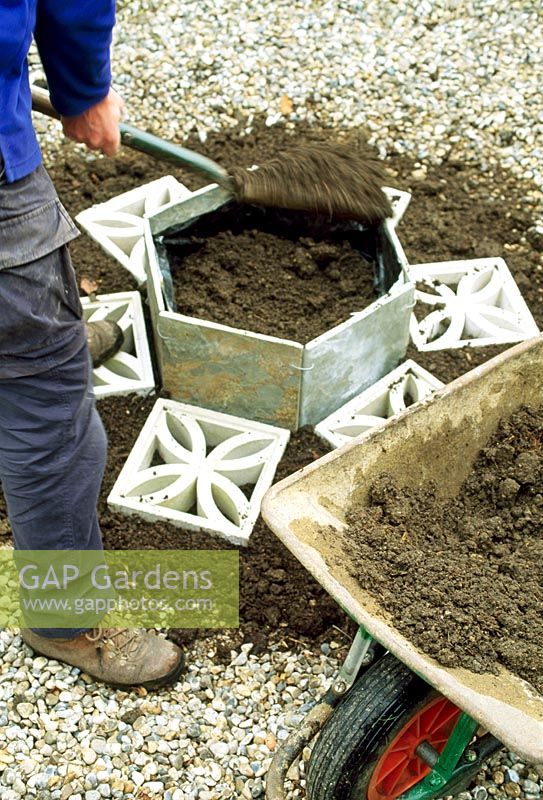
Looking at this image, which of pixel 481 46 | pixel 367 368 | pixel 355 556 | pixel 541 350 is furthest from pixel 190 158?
pixel 481 46

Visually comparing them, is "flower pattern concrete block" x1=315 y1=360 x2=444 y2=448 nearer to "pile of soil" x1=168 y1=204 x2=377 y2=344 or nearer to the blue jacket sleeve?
"pile of soil" x1=168 y1=204 x2=377 y2=344

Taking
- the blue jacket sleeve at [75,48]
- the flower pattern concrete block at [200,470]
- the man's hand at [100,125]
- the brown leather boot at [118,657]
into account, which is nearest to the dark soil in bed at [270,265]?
the flower pattern concrete block at [200,470]

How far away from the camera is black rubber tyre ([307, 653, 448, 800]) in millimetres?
2035

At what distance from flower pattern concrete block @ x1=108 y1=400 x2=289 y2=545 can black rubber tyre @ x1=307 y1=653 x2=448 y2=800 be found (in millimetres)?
979

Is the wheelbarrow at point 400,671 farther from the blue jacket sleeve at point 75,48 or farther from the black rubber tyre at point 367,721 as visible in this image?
the blue jacket sleeve at point 75,48

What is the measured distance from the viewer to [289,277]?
3.48 metres

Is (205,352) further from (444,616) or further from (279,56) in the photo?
(279,56)

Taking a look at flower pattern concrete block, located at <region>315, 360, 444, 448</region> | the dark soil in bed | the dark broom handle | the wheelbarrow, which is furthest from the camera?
flower pattern concrete block, located at <region>315, 360, 444, 448</region>

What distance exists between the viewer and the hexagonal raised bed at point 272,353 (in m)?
3.08

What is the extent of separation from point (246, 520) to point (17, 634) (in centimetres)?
81

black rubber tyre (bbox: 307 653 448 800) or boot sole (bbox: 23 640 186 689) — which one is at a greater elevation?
black rubber tyre (bbox: 307 653 448 800)

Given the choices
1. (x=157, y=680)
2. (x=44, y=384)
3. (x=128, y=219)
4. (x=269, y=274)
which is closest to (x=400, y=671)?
(x=157, y=680)

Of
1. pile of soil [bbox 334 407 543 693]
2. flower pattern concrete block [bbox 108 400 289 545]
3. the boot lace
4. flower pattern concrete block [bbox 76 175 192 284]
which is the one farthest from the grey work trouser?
flower pattern concrete block [bbox 76 175 192 284]

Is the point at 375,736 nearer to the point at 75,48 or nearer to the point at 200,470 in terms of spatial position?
the point at 200,470
